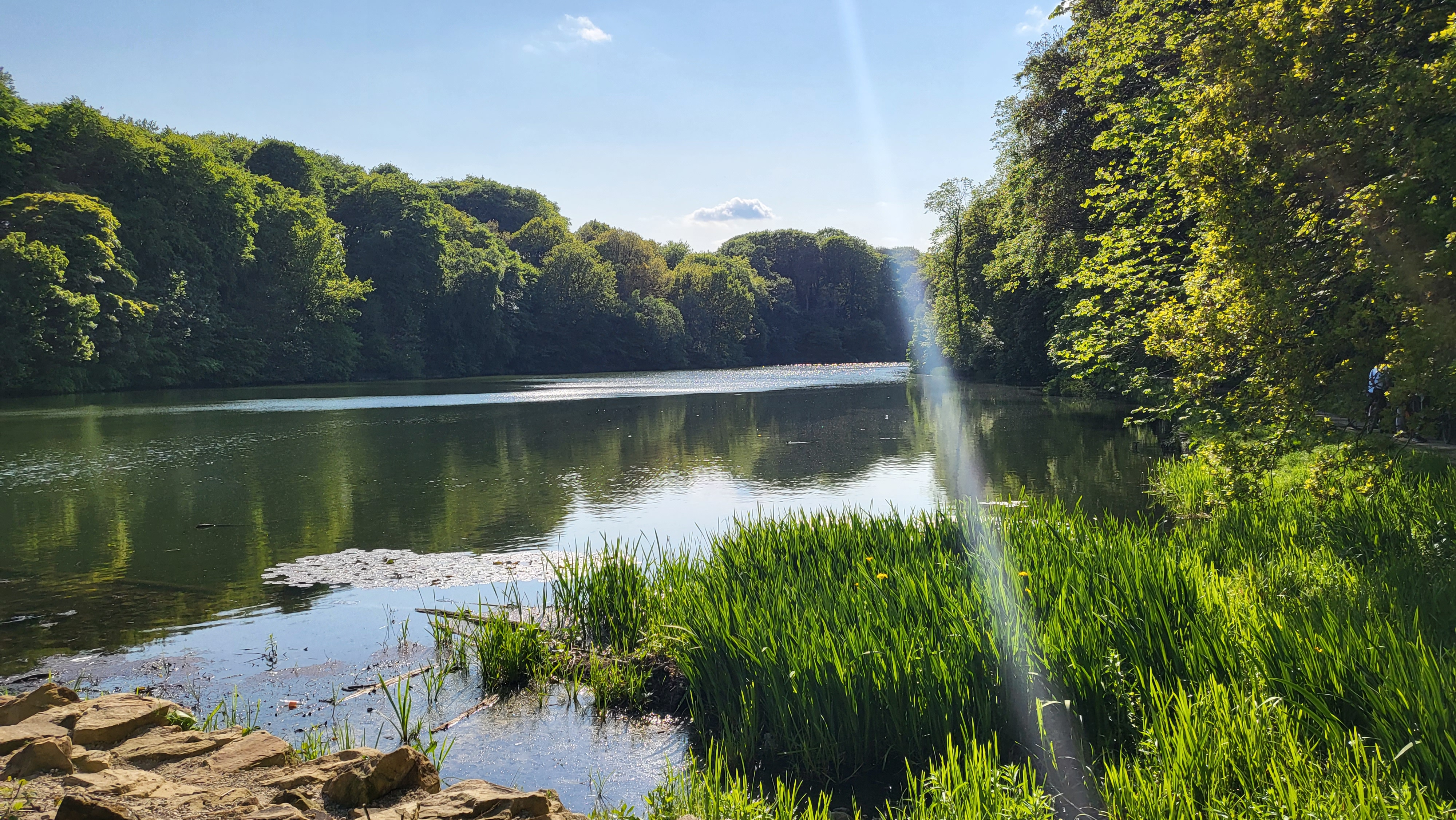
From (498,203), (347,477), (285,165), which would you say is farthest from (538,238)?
(347,477)

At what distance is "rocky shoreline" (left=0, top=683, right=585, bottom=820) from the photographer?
3.97 meters

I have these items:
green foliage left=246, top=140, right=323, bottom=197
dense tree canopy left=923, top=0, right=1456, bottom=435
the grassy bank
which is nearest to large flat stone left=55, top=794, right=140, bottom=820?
the grassy bank

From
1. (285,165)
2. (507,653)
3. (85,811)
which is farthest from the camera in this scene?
(285,165)

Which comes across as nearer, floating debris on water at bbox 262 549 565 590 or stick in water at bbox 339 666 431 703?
stick in water at bbox 339 666 431 703

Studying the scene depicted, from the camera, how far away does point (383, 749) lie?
5.80 metres

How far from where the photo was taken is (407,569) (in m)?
11.2

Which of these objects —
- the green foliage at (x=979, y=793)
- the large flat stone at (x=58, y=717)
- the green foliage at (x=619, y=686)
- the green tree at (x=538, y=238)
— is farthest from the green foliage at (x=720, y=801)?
the green tree at (x=538, y=238)

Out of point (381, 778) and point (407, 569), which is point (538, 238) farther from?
point (381, 778)

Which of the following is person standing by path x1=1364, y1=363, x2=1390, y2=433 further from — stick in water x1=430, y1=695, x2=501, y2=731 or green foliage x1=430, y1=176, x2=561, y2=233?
green foliage x1=430, y1=176, x2=561, y2=233

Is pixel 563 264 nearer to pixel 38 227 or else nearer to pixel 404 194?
pixel 404 194

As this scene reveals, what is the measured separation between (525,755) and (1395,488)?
29.7 ft

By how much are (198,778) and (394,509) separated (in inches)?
458

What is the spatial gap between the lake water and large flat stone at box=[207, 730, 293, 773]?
1.11 m

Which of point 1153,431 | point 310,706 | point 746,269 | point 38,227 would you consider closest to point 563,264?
point 746,269
